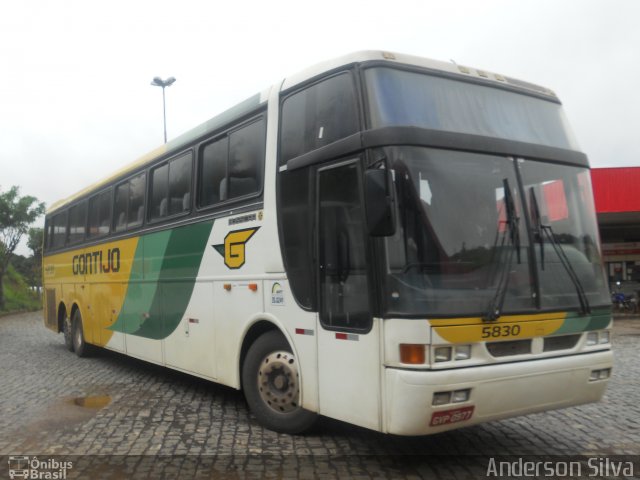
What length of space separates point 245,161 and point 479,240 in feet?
9.55

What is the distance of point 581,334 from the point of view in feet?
17.0

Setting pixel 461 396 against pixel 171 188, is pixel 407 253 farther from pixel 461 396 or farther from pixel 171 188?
pixel 171 188

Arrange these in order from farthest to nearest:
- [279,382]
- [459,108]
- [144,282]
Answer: [144,282], [279,382], [459,108]

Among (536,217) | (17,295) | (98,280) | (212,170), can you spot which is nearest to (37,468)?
(212,170)

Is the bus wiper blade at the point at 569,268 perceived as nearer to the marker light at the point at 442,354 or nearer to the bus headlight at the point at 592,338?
the bus headlight at the point at 592,338

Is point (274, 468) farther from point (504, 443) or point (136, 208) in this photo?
point (136, 208)

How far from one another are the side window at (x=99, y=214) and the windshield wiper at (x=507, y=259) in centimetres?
780

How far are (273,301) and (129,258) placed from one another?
14.7 feet

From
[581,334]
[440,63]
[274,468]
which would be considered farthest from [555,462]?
[440,63]

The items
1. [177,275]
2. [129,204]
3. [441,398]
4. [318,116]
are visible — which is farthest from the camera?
[129,204]

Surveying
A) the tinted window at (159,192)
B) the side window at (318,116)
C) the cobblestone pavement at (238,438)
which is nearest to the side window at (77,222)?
the tinted window at (159,192)

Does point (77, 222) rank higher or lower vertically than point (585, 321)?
higher

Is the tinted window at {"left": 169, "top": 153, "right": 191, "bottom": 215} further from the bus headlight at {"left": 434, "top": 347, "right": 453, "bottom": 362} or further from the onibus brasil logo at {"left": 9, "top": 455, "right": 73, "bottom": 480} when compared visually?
the bus headlight at {"left": 434, "top": 347, "right": 453, "bottom": 362}

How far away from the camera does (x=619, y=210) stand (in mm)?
20109
